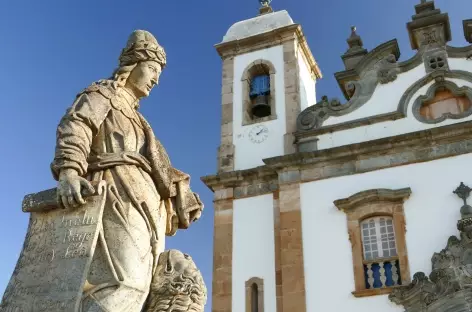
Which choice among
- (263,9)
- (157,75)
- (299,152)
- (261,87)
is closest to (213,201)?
(299,152)

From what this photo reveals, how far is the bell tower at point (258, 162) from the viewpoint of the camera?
557 inches

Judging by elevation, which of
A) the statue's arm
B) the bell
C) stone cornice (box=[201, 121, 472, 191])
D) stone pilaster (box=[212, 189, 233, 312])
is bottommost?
the statue's arm

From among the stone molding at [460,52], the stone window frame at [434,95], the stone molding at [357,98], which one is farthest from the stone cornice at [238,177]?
the stone molding at [460,52]

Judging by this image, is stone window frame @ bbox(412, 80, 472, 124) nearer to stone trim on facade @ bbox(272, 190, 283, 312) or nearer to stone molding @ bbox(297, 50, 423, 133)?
stone molding @ bbox(297, 50, 423, 133)

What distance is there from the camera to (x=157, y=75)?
4242 mm

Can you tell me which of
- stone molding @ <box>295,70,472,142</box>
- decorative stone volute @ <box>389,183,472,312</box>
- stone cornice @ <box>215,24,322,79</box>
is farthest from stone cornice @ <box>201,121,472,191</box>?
stone cornice @ <box>215,24,322,79</box>

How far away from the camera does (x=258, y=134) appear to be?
16609 millimetres

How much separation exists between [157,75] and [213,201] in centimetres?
1155

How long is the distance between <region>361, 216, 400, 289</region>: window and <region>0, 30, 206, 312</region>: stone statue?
9895mm

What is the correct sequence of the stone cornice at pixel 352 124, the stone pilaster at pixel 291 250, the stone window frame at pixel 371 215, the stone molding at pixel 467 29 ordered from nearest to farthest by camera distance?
the stone window frame at pixel 371 215 → the stone pilaster at pixel 291 250 → the stone cornice at pixel 352 124 → the stone molding at pixel 467 29

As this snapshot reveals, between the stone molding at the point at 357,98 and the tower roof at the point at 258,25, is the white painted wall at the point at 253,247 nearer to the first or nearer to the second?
the stone molding at the point at 357,98

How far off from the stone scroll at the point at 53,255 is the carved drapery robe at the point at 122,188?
67 mm

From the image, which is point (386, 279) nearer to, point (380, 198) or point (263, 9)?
point (380, 198)

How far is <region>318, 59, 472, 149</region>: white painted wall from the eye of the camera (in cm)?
1501
